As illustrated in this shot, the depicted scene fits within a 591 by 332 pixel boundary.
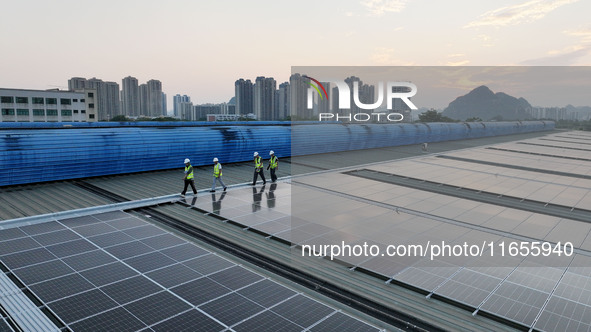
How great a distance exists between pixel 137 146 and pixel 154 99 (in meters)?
178

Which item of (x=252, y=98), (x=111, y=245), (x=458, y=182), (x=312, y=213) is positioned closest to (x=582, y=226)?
(x=458, y=182)

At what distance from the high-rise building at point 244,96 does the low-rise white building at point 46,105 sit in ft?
151

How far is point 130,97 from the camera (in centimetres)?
17800

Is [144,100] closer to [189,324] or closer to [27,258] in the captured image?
[27,258]

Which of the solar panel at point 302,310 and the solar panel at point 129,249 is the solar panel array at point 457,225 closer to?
the solar panel at point 302,310

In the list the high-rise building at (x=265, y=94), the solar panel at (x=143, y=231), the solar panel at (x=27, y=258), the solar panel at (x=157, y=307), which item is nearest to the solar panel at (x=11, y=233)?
the solar panel at (x=27, y=258)

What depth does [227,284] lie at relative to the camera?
322 inches

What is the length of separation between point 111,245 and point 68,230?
201 centimetres

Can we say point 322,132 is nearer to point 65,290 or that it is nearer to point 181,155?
point 181,155

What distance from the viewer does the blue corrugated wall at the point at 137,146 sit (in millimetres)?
16359

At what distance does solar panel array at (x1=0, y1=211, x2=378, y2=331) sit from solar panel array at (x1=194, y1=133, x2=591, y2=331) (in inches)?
101

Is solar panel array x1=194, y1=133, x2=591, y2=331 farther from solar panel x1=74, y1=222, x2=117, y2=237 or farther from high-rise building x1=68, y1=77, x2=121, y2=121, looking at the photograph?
high-rise building x1=68, y1=77, x2=121, y2=121

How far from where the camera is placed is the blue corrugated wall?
1636cm

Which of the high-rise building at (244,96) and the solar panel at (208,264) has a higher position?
the high-rise building at (244,96)
